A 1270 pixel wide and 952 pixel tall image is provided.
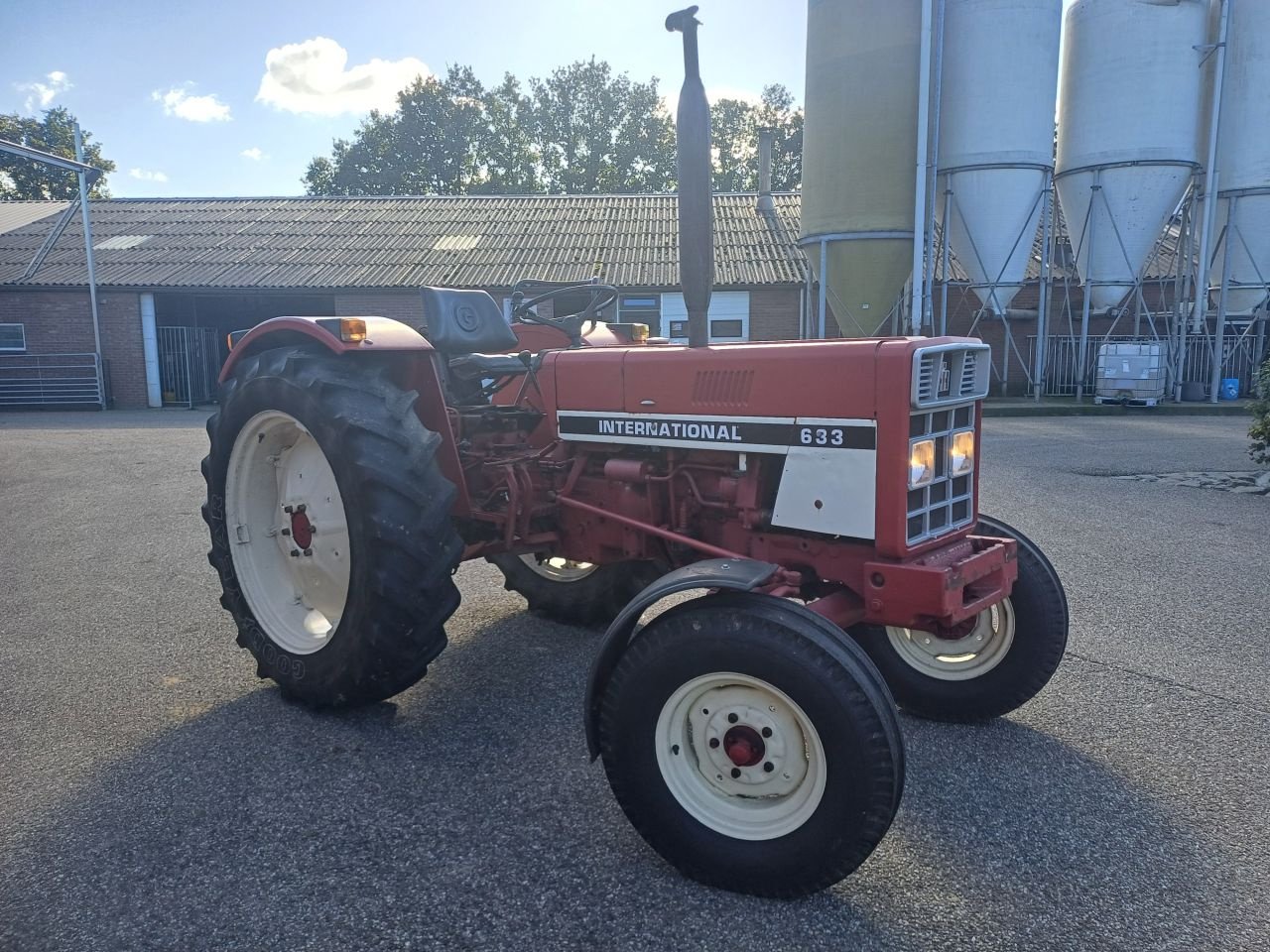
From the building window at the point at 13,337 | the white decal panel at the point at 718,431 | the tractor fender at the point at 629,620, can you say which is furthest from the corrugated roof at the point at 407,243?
the tractor fender at the point at 629,620

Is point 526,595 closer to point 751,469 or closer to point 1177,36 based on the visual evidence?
point 751,469

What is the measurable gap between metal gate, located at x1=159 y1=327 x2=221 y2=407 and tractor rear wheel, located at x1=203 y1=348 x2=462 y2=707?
17310mm

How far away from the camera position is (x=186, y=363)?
19156mm

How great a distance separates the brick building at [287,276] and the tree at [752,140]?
68.2 ft

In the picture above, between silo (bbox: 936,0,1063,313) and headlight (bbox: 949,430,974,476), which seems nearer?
headlight (bbox: 949,430,974,476)

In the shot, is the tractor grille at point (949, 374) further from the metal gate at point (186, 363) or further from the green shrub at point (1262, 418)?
the metal gate at point (186, 363)

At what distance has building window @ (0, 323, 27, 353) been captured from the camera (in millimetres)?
18859

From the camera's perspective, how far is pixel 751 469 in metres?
2.88

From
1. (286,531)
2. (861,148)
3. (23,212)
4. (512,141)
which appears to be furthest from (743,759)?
(512,141)

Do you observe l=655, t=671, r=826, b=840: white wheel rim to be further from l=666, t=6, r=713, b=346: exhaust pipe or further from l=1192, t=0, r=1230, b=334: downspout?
l=1192, t=0, r=1230, b=334: downspout

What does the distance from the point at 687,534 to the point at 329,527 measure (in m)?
1.39

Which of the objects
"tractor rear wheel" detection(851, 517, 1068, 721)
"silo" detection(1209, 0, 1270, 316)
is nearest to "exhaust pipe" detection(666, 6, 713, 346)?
"tractor rear wheel" detection(851, 517, 1068, 721)

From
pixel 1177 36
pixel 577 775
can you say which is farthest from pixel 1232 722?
pixel 1177 36

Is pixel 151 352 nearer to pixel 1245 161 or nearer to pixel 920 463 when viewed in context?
pixel 920 463
